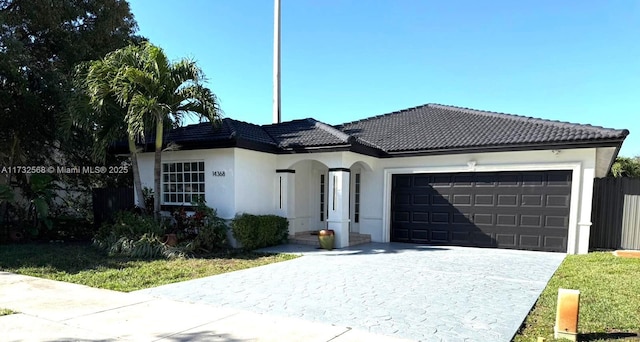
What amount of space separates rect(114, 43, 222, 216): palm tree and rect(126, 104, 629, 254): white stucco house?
3.66ft

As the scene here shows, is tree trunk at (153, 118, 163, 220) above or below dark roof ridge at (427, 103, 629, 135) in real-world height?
below

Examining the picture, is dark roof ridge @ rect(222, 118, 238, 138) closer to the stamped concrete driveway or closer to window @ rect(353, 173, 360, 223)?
the stamped concrete driveway

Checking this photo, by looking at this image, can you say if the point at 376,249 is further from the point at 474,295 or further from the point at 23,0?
the point at 23,0

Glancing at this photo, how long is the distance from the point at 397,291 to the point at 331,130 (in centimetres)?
706

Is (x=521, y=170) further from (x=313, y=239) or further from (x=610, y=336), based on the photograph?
(x=610, y=336)

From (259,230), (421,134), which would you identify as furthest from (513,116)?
(259,230)

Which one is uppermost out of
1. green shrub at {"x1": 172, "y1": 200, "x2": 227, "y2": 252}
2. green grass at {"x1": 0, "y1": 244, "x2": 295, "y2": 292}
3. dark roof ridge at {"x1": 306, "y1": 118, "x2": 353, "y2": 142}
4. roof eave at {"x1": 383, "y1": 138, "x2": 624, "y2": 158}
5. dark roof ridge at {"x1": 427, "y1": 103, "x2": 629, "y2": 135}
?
dark roof ridge at {"x1": 427, "y1": 103, "x2": 629, "y2": 135}

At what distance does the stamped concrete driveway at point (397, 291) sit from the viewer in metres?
5.14

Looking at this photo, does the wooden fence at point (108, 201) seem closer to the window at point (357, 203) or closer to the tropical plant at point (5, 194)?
the tropical plant at point (5, 194)

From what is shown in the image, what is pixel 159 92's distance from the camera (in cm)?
1034

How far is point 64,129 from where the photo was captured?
1126cm

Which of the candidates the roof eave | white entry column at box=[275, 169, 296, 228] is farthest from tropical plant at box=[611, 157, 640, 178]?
white entry column at box=[275, 169, 296, 228]

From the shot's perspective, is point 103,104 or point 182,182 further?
point 182,182

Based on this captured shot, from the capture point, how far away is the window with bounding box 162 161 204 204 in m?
12.5
